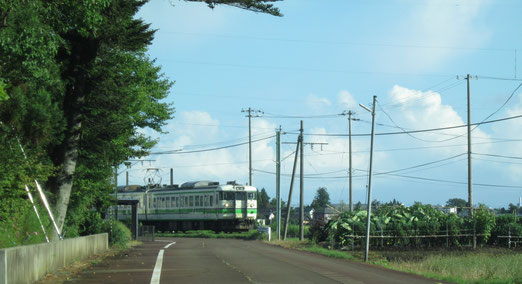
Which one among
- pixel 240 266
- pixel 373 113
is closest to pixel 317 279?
pixel 240 266

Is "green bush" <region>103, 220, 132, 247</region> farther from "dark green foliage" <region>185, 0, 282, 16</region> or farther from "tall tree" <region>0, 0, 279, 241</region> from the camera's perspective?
"dark green foliage" <region>185, 0, 282, 16</region>

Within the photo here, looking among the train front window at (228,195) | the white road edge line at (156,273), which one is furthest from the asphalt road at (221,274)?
the train front window at (228,195)

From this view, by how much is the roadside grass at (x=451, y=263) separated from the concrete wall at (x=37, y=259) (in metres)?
9.51

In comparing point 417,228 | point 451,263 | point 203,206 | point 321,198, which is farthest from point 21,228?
point 321,198

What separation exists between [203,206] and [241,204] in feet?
9.73

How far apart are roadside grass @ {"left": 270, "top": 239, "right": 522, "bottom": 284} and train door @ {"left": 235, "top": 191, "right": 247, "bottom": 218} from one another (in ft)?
39.3

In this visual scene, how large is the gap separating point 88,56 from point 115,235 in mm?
13078

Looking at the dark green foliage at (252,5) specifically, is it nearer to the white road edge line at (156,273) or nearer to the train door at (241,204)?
the white road edge line at (156,273)

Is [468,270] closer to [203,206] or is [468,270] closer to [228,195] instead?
[228,195]

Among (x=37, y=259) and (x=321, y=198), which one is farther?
(x=321, y=198)

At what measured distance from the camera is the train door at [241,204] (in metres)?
51.5

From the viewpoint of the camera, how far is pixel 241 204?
170 feet

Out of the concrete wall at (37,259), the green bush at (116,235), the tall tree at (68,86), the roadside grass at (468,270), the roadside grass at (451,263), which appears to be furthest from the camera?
the green bush at (116,235)

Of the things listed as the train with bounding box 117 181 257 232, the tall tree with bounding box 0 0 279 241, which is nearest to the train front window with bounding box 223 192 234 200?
the train with bounding box 117 181 257 232
